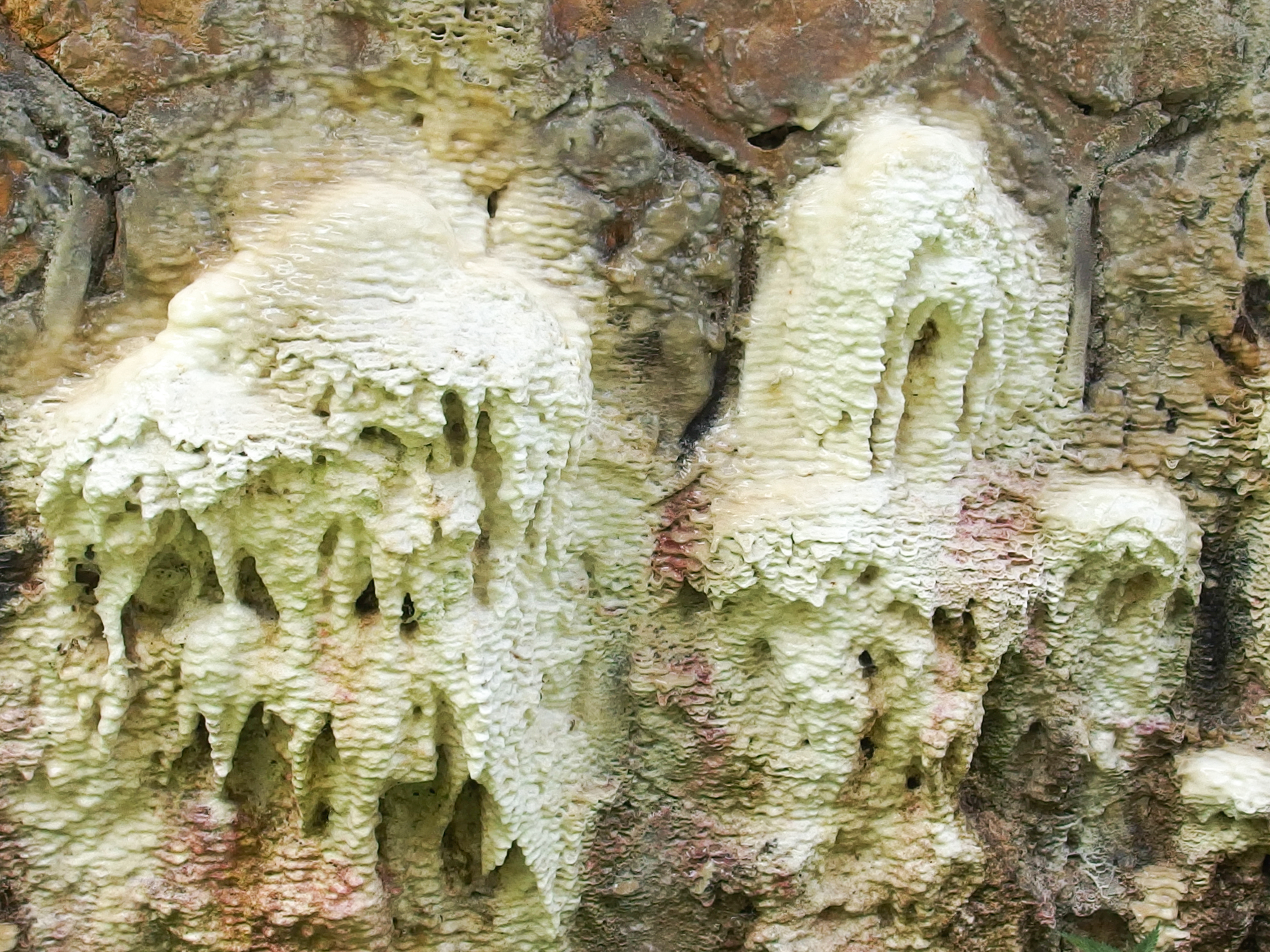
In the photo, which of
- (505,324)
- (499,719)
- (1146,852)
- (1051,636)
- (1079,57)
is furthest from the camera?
(1146,852)

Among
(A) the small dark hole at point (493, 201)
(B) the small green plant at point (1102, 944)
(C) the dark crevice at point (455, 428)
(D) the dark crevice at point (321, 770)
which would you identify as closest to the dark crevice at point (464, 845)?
(D) the dark crevice at point (321, 770)

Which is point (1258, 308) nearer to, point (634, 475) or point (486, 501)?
point (634, 475)

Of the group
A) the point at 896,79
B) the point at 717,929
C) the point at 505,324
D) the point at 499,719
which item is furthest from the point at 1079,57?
the point at 717,929

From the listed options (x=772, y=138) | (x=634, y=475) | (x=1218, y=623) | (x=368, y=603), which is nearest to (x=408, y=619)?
(x=368, y=603)

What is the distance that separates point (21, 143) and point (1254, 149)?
192cm

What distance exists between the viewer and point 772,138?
2.04 meters

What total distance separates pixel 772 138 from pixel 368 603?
0.95 m

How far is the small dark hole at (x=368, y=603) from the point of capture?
188cm

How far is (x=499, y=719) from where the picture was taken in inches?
75.6

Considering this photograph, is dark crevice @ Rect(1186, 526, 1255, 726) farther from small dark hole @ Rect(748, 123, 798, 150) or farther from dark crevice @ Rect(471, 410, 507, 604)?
dark crevice @ Rect(471, 410, 507, 604)

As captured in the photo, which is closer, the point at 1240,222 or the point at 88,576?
the point at 88,576

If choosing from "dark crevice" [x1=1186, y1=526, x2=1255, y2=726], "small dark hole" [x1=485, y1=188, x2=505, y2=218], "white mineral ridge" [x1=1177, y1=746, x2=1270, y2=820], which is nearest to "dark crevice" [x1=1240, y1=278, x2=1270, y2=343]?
"dark crevice" [x1=1186, y1=526, x2=1255, y2=726]

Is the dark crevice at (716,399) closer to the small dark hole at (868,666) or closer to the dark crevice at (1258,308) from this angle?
the small dark hole at (868,666)

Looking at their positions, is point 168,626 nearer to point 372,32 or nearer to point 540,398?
point 540,398
